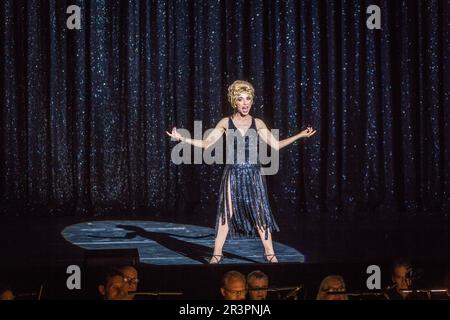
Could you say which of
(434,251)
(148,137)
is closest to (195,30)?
(148,137)

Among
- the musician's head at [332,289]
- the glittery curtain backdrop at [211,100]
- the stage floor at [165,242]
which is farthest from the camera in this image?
the glittery curtain backdrop at [211,100]

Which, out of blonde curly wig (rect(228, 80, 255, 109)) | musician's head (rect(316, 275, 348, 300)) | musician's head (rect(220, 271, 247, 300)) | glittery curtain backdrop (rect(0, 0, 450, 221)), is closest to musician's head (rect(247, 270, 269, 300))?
musician's head (rect(220, 271, 247, 300))

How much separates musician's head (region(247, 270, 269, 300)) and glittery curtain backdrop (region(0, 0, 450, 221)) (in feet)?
16.2

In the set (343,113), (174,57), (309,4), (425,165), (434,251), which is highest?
(309,4)

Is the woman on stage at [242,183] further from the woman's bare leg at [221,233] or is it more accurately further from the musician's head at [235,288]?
the musician's head at [235,288]

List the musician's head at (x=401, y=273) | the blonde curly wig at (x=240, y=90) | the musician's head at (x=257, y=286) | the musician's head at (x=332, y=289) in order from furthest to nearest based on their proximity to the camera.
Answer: the blonde curly wig at (x=240, y=90)
the musician's head at (x=401, y=273)
the musician's head at (x=257, y=286)
the musician's head at (x=332, y=289)

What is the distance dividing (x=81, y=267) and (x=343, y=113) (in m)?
5.07

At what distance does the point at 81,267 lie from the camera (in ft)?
14.3

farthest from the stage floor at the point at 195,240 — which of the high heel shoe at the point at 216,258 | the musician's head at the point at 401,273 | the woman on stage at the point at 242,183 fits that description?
the musician's head at the point at 401,273

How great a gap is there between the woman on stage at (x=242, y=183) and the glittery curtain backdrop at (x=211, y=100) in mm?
2905

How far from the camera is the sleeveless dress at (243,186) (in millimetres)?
5598
